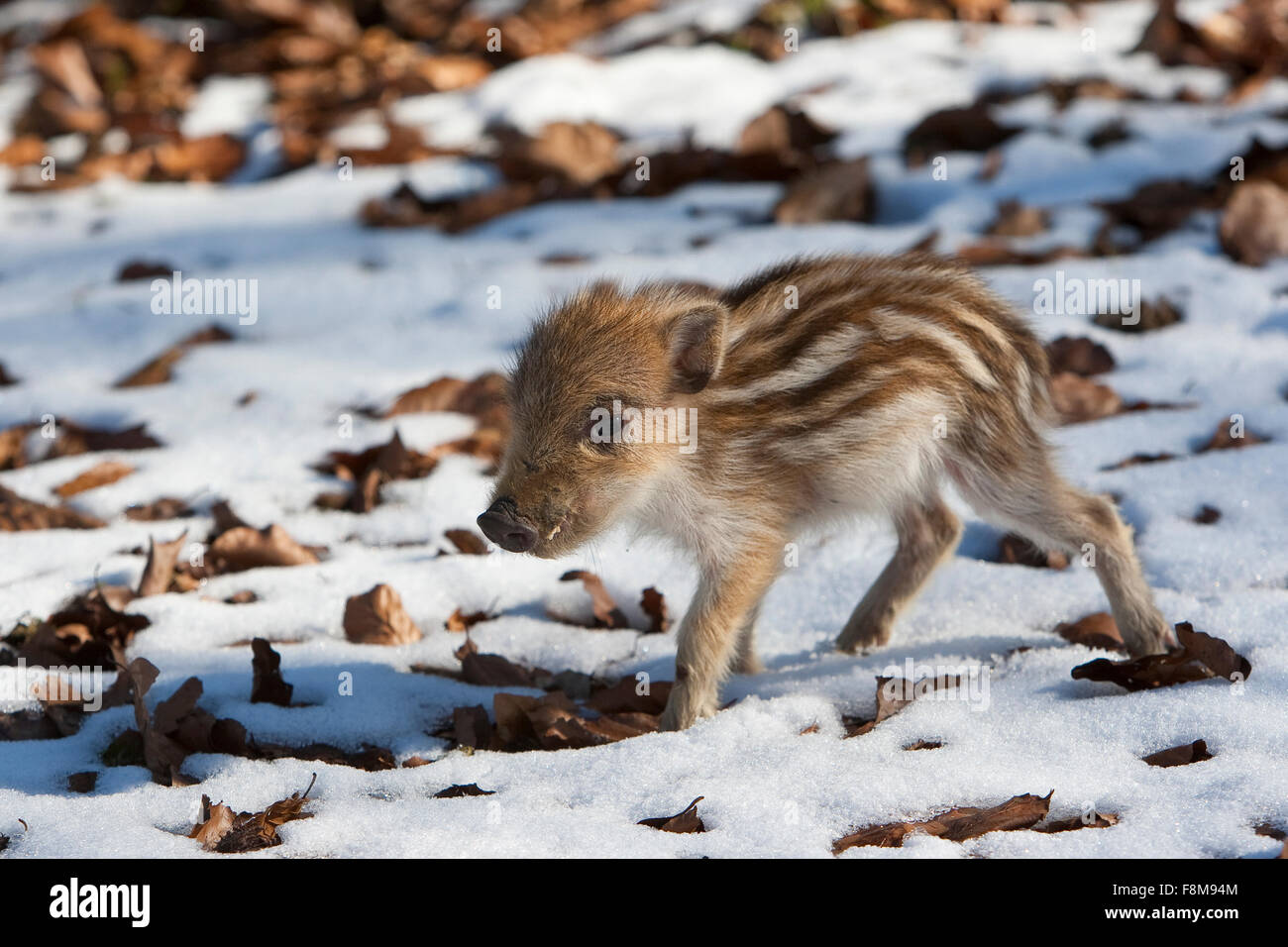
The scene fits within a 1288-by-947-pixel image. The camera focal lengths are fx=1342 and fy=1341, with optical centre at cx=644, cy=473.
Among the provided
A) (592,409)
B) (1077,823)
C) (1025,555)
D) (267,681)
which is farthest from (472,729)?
(1025,555)

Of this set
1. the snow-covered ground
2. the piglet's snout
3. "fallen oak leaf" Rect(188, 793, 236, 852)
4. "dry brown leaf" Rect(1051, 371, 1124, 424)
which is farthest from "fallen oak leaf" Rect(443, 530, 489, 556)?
"dry brown leaf" Rect(1051, 371, 1124, 424)

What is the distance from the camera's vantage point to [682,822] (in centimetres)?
279

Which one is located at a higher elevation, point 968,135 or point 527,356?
point 968,135

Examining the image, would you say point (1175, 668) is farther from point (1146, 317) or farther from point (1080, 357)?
point (1146, 317)

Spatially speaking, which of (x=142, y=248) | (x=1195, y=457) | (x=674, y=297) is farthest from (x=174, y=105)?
(x=1195, y=457)

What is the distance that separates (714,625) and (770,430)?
0.58 metres

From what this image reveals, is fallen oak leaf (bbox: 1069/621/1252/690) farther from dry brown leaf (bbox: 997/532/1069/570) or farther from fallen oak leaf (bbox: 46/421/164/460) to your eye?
fallen oak leaf (bbox: 46/421/164/460)

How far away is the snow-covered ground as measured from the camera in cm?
286

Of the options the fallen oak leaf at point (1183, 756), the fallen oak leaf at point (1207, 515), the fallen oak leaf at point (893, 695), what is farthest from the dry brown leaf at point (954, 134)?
the fallen oak leaf at point (1183, 756)

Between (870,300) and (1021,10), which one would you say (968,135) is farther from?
(870,300)

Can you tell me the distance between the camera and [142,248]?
690cm

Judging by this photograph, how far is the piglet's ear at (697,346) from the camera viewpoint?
3641 millimetres
